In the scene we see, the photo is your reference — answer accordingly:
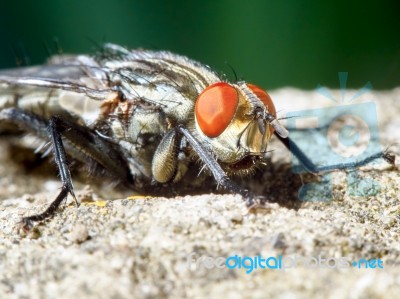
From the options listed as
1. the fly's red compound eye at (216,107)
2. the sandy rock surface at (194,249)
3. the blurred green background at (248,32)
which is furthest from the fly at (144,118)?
the blurred green background at (248,32)

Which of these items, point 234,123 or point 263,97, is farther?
point 263,97

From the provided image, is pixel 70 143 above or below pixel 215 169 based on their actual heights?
above

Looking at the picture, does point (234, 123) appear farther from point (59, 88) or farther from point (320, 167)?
point (59, 88)

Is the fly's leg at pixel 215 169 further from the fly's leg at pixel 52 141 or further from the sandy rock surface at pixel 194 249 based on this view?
the fly's leg at pixel 52 141

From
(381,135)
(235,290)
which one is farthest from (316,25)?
(235,290)

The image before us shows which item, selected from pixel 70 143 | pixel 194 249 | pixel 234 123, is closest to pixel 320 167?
pixel 234 123

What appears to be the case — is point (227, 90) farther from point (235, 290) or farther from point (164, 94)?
point (235, 290)
